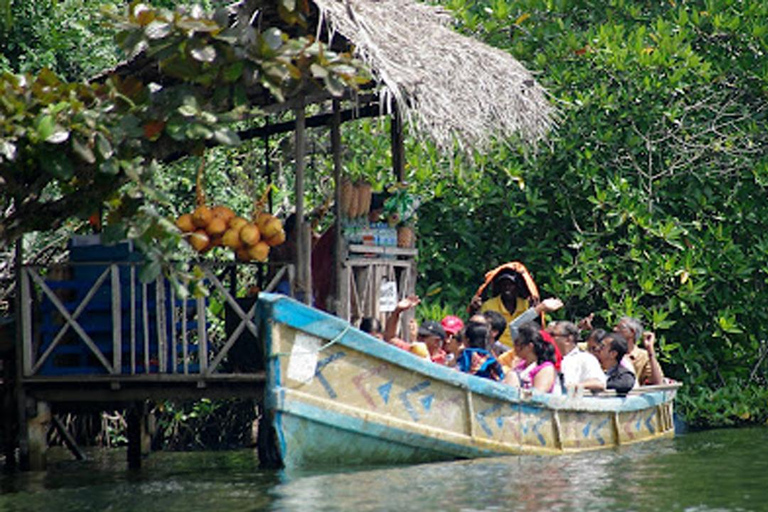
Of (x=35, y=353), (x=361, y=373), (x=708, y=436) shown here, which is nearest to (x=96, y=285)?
(x=35, y=353)

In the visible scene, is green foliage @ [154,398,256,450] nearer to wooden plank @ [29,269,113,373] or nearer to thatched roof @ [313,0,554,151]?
wooden plank @ [29,269,113,373]

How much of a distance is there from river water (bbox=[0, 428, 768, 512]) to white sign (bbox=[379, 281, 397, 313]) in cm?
156

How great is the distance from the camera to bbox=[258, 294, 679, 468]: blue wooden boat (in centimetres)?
1068

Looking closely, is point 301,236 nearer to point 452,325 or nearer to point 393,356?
point 393,356

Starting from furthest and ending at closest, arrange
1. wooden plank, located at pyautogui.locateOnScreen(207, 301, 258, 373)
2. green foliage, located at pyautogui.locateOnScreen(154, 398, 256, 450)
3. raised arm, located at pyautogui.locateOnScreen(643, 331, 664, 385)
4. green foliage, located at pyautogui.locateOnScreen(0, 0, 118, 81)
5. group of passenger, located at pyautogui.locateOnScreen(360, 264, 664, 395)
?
1. green foliage, located at pyautogui.locateOnScreen(154, 398, 256, 450)
2. green foliage, located at pyautogui.locateOnScreen(0, 0, 118, 81)
3. raised arm, located at pyautogui.locateOnScreen(643, 331, 664, 385)
4. group of passenger, located at pyautogui.locateOnScreen(360, 264, 664, 395)
5. wooden plank, located at pyautogui.locateOnScreen(207, 301, 258, 373)

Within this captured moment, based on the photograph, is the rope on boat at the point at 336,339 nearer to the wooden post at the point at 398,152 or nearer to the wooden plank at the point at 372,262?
the wooden plank at the point at 372,262

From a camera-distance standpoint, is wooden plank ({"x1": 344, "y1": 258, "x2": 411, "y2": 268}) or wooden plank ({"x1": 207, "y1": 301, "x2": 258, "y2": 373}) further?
wooden plank ({"x1": 344, "y1": 258, "x2": 411, "y2": 268})

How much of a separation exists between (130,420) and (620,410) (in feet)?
14.4

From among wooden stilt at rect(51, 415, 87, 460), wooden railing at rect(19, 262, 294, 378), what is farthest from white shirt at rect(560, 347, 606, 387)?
wooden stilt at rect(51, 415, 87, 460)

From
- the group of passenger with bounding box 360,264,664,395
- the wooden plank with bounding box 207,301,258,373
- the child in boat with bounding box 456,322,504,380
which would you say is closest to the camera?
the wooden plank with bounding box 207,301,258,373

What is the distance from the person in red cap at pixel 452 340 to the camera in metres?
12.9

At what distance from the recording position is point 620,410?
43.8 ft

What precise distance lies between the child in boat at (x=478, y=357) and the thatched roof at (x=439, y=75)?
4.82 feet

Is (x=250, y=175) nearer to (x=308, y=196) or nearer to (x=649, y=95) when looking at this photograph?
(x=308, y=196)
